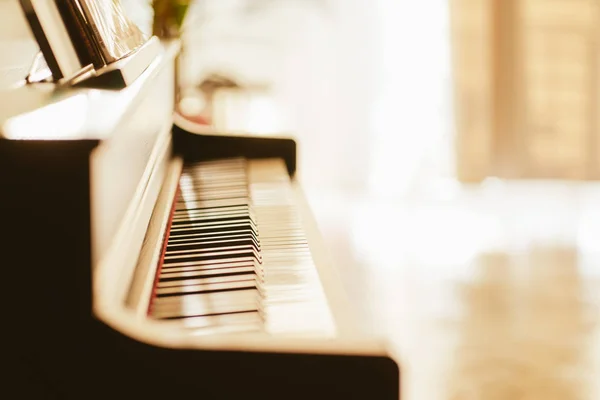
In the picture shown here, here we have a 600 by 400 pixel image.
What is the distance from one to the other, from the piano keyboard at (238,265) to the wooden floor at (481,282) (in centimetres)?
79

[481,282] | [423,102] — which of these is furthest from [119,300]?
[423,102]

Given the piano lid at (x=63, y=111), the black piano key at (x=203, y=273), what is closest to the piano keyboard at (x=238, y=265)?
the black piano key at (x=203, y=273)

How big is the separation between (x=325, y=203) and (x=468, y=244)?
98 cm

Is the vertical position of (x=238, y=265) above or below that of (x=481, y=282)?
above

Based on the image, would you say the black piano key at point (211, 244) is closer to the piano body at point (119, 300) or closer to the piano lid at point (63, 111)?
the piano body at point (119, 300)

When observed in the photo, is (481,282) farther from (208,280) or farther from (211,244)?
(208,280)

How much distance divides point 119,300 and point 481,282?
2.57 m

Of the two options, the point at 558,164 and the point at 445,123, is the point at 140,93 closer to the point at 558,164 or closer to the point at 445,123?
the point at 445,123

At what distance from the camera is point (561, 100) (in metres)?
4.66

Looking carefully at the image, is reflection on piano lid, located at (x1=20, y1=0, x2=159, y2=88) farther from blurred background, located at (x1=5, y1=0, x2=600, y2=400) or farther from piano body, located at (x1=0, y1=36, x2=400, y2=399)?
blurred background, located at (x1=5, y1=0, x2=600, y2=400)

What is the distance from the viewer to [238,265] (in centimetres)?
113

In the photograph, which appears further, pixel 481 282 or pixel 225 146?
pixel 481 282

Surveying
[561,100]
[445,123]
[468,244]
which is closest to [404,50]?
[445,123]

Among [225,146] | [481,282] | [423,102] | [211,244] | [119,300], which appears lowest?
[481,282]
